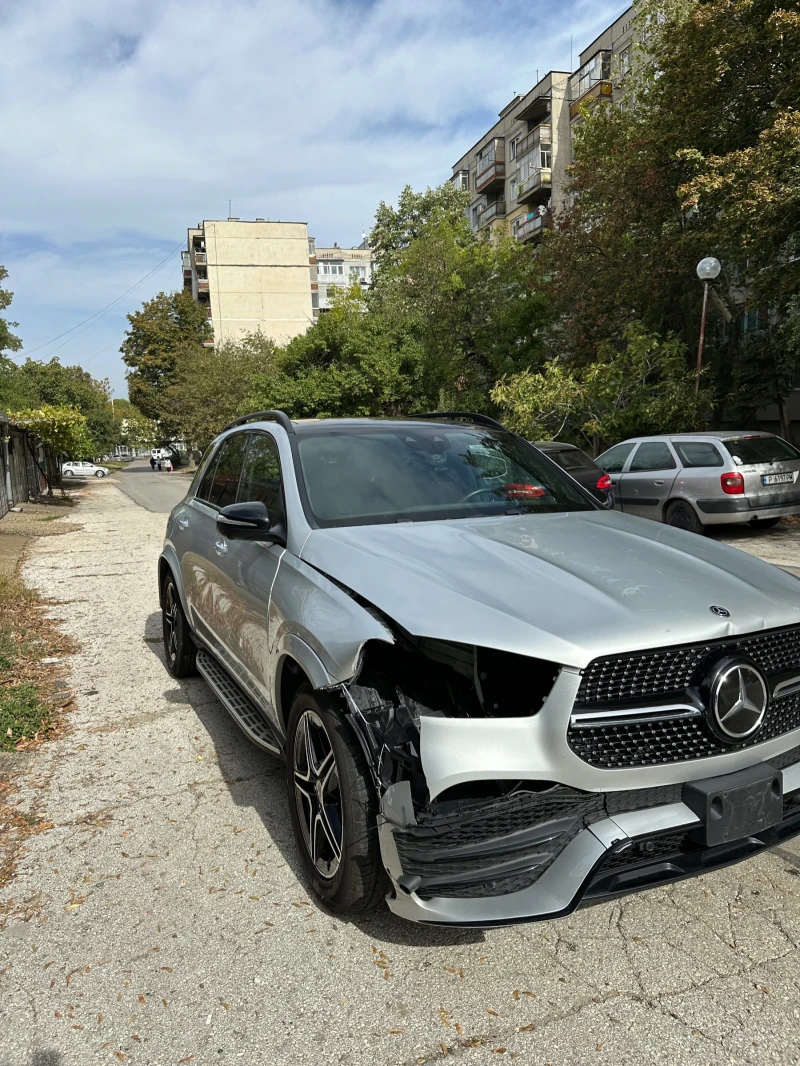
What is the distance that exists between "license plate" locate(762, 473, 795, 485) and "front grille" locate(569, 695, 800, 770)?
1005cm

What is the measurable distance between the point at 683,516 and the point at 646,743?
10587 mm

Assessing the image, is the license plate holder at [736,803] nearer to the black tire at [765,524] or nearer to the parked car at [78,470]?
the black tire at [765,524]

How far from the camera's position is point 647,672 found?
7.69 feet

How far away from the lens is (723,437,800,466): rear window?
11.5 meters

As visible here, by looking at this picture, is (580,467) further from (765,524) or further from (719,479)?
(765,524)

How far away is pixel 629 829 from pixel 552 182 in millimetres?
48379

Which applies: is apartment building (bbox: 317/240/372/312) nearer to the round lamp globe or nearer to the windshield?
the round lamp globe

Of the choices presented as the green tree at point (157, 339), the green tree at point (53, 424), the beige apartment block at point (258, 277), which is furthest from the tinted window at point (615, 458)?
the beige apartment block at point (258, 277)

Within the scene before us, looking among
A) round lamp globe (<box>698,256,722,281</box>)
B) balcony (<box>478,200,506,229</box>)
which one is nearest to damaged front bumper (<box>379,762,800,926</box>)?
round lamp globe (<box>698,256,722,281</box>)

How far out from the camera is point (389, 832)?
2.32 m

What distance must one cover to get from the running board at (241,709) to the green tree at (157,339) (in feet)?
207

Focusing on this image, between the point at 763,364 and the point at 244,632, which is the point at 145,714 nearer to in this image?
the point at 244,632

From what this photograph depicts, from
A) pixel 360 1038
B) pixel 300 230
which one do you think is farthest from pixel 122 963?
pixel 300 230

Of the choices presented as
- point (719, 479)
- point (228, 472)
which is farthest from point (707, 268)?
point (228, 472)
